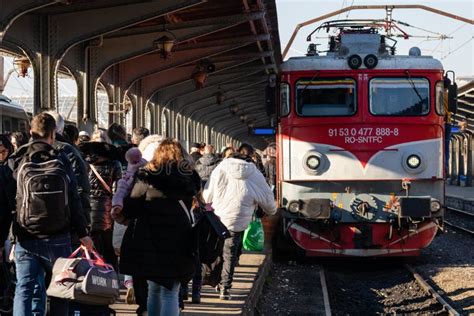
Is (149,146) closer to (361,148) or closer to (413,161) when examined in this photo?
(361,148)

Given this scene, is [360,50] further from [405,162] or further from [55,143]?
[55,143]

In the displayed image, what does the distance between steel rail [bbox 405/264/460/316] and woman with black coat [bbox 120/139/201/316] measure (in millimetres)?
4650

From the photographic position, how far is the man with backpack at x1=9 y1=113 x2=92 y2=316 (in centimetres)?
582

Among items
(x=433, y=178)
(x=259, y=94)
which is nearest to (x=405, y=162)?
(x=433, y=178)

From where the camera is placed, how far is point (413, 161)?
1261 cm

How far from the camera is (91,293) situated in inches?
218

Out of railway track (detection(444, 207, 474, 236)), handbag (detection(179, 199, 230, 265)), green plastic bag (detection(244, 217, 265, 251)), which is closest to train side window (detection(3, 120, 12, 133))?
green plastic bag (detection(244, 217, 265, 251))

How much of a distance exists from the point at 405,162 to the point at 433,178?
482 mm

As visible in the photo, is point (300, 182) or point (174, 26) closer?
point (300, 182)

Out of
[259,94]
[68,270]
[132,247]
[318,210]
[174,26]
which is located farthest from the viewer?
[259,94]

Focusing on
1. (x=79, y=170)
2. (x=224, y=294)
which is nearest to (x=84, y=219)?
(x=79, y=170)

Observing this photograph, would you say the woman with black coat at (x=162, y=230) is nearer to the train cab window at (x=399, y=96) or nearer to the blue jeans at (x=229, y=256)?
the blue jeans at (x=229, y=256)

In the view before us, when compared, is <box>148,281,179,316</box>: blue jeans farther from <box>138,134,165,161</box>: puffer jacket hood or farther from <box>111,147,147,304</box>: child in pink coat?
<box>138,134,165,161</box>: puffer jacket hood

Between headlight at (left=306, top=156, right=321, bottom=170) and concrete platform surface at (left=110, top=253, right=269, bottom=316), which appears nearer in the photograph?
concrete platform surface at (left=110, top=253, right=269, bottom=316)
